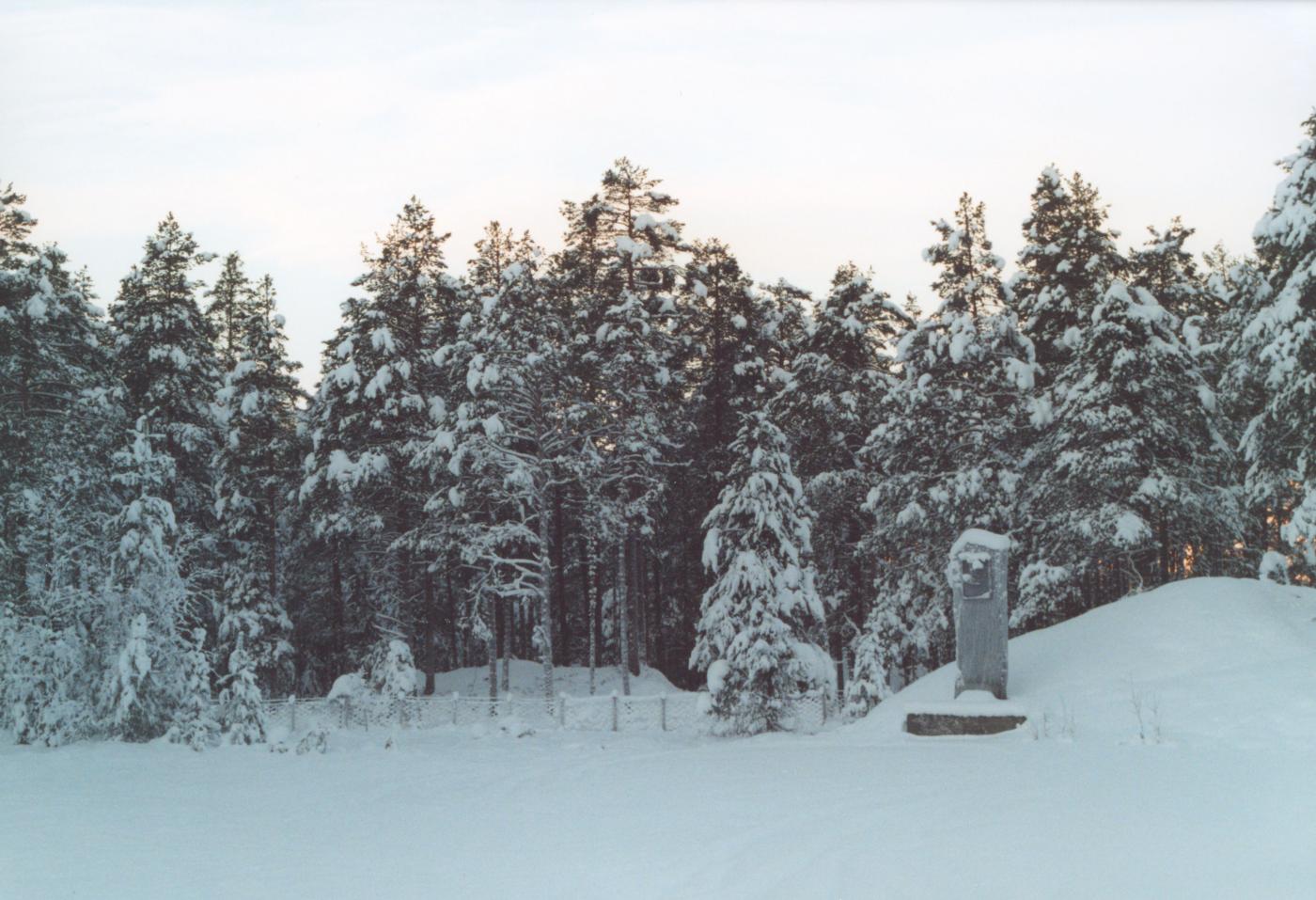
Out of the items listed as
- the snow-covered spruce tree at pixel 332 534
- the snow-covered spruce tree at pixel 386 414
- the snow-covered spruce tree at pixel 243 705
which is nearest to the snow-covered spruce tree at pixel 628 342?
the snow-covered spruce tree at pixel 386 414

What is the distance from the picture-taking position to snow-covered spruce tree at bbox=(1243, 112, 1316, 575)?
733 inches

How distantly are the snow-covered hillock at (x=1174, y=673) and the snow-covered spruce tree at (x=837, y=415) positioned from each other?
36.1 feet

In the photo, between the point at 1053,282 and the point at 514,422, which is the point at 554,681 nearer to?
the point at 514,422

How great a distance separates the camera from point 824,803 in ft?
35.7

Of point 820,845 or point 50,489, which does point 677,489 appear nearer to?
point 50,489

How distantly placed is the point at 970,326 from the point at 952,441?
115 inches

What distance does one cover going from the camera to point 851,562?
31453 mm

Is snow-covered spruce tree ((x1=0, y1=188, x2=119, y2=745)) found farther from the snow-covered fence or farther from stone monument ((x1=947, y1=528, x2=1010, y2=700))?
stone monument ((x1=947, y1=528, x2=1010, y2=700))

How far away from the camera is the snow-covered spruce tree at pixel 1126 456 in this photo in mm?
23391

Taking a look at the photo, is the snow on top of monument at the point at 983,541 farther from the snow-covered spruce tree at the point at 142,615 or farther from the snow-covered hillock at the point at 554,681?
the snow-covered spruce tree at the point at 142,615

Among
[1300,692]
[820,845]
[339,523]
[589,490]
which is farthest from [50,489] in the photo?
[1300,692]

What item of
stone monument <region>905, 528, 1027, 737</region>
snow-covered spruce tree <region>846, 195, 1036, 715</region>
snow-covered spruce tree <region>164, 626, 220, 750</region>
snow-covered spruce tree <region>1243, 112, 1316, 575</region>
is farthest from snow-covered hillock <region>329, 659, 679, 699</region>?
snow-covered spruce tree <region>1243, 112, 1316, 575</region>

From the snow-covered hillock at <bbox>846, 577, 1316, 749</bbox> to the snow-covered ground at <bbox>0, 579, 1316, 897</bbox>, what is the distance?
1.9 inches

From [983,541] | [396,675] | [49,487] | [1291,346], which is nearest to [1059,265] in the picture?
[1291,346]
